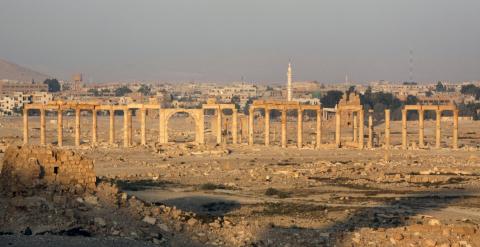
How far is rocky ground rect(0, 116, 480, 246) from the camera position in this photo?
65.2ft

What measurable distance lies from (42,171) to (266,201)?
43.8 ft

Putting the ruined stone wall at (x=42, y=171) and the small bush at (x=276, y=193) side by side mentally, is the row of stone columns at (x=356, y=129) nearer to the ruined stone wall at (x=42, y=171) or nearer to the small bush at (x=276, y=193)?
the small bush at (x=276, y=193)

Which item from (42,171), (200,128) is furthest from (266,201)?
(200,128)

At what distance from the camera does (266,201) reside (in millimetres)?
32625

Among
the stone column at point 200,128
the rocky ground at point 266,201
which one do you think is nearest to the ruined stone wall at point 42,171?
the rocky ground at point 266,201

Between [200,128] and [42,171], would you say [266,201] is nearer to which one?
[42,171]

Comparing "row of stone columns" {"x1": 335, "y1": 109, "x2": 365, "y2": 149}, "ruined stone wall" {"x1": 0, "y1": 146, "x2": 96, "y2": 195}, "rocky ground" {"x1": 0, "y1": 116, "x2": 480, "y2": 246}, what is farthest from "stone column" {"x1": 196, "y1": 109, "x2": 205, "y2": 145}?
"ruined stone wall" {"x1": 0, "y1": 146, "x2": 96, "y2": 195}

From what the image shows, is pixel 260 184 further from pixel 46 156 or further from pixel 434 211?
pixel 46 156

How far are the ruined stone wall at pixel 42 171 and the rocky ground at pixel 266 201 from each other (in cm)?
40

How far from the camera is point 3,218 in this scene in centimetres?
1950

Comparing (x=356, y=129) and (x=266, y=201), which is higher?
(x=356, y=129)

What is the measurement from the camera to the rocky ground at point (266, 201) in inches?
782

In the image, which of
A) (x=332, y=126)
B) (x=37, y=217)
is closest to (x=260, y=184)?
(x=37, y=217)

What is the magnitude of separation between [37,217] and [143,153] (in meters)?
39.4
